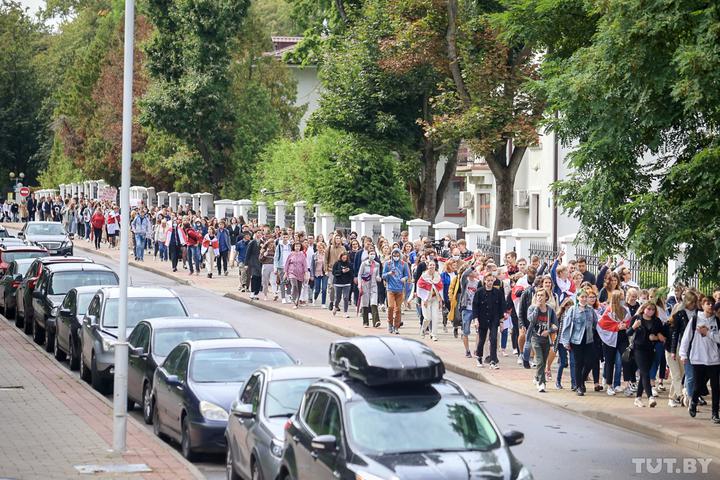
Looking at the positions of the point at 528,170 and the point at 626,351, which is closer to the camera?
the point at 626,351

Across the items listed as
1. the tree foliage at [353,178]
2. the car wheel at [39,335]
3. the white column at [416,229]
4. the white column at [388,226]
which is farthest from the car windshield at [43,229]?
the car wheel at [39,335]

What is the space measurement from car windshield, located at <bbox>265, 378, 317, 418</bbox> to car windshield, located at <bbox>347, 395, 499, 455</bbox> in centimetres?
245

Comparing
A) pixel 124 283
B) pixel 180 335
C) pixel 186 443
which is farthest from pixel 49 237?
pixel 186 443

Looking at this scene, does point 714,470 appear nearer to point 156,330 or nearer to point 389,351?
point 389,351

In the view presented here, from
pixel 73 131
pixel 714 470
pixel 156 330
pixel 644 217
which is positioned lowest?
pixel 714 470

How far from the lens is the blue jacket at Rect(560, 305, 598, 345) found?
20.4m

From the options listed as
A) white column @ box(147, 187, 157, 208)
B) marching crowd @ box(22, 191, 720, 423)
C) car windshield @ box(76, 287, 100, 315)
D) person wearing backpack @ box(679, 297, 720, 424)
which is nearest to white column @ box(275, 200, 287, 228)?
marching crowd @ box(22, 191, 720, 423)

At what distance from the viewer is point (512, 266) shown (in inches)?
1011

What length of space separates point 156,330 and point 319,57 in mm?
39030

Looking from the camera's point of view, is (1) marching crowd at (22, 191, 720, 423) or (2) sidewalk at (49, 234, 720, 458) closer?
(2) sidewalk at (49, 234, 720, 458)

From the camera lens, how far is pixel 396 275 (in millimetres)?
28109

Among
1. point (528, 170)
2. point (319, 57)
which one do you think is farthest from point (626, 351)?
point (319, 57)

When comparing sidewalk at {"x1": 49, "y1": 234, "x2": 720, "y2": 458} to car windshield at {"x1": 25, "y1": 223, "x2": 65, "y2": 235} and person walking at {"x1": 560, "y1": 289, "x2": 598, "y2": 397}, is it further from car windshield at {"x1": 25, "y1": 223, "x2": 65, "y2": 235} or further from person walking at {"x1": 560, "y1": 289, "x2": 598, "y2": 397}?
car windshield at {"x1": 25, "y1": 223, "x2": 65, "y2": 235}

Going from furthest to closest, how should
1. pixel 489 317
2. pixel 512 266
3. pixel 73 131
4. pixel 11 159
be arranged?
pixel 11 159
pixel 73 131
pixel 512 266
pixel 489 317
